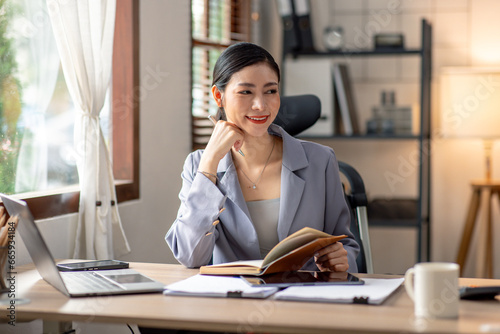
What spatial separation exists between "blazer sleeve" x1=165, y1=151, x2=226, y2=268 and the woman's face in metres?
0.23

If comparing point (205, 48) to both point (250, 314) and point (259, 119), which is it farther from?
point (250, 314)

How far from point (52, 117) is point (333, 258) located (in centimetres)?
133

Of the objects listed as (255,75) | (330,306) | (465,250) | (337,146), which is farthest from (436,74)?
(330,306)

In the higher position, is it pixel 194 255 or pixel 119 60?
pixel 119 60

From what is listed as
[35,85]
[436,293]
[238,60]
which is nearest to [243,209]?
[238,60]

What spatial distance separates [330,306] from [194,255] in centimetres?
55

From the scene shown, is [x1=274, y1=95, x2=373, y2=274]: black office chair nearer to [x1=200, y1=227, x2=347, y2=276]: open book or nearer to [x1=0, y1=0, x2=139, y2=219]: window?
[x1=200, y1=227, x2=347, y2=276]: open book

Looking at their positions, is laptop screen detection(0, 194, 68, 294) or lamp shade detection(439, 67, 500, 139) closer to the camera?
laptop screen detection(0, 194, 68, 294)

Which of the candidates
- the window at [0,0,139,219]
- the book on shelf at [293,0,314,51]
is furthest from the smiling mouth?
the book on shelf at [293,0,314,51]

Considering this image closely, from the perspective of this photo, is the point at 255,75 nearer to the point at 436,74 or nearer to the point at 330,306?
the point at 330,306

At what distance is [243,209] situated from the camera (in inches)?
70.6

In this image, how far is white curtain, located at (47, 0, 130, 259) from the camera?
7.02ft

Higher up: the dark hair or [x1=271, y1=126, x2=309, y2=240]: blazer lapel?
the dark hair

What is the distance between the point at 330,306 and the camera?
4.00 ft
